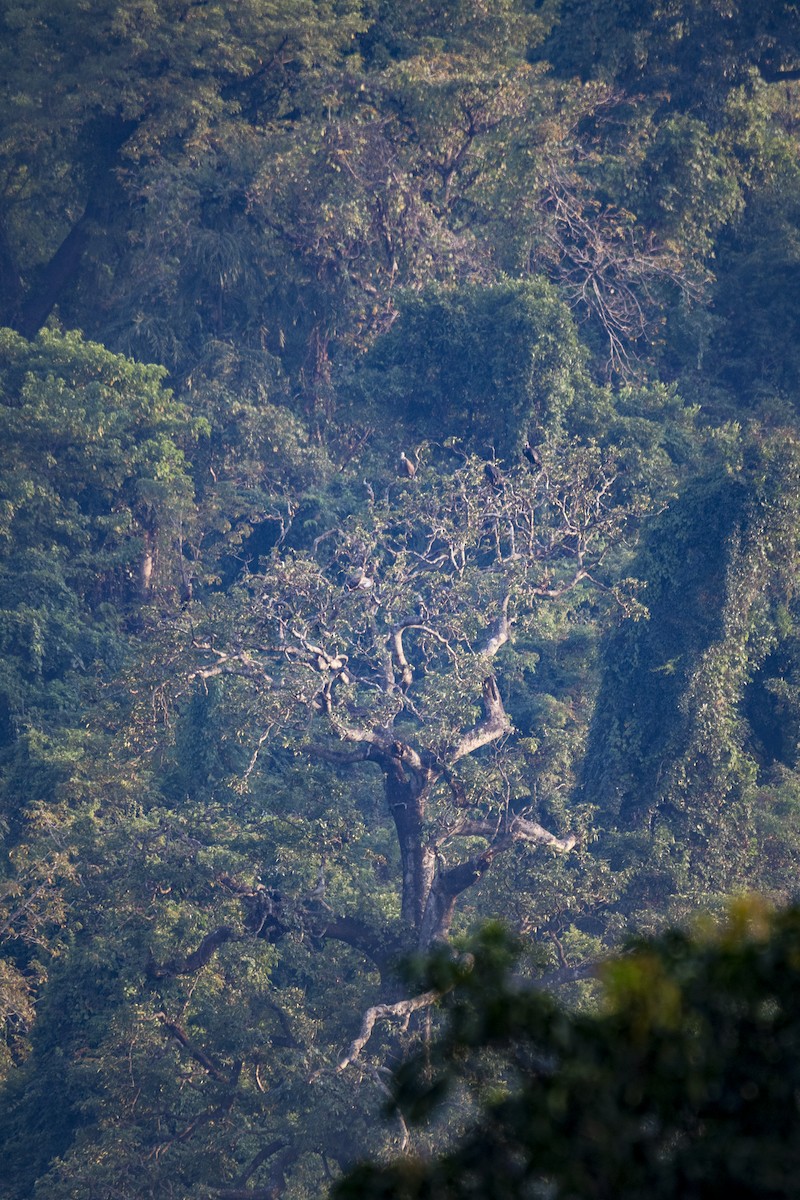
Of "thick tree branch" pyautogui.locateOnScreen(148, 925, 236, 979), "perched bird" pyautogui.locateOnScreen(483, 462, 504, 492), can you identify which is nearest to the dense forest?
"thick tree branch" pyautogui.locateOnScreen(148, 925, 236, 979)

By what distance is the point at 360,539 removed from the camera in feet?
48.5

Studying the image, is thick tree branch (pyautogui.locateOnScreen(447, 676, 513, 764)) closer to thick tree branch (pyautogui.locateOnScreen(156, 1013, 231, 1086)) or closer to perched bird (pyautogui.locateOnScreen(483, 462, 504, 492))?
perched bird (pyautogui.locateOnScreen(483, 462, 504, 492))

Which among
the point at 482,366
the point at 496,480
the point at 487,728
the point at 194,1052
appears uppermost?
the point at 482,366

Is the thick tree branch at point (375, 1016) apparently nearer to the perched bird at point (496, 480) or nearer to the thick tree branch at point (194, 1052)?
the thick tree branch at point (194, 1052)

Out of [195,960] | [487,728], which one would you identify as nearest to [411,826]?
[487,728]

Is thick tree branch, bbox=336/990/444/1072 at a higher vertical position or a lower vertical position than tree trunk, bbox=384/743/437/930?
lower

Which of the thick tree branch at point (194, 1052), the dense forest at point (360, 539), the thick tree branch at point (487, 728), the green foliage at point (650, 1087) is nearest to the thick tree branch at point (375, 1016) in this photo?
the dense forest at point (360, 539)

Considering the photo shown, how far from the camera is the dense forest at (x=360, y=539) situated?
11.7m

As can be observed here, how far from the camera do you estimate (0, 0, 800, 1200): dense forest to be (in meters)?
11.7

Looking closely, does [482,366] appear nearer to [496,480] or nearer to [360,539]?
Result: [496,480]

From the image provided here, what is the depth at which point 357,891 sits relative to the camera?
40.8ft

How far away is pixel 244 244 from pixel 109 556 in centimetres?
623

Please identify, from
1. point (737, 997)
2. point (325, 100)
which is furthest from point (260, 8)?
point (737, 997)

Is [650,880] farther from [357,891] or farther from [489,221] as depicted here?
[489,221]
